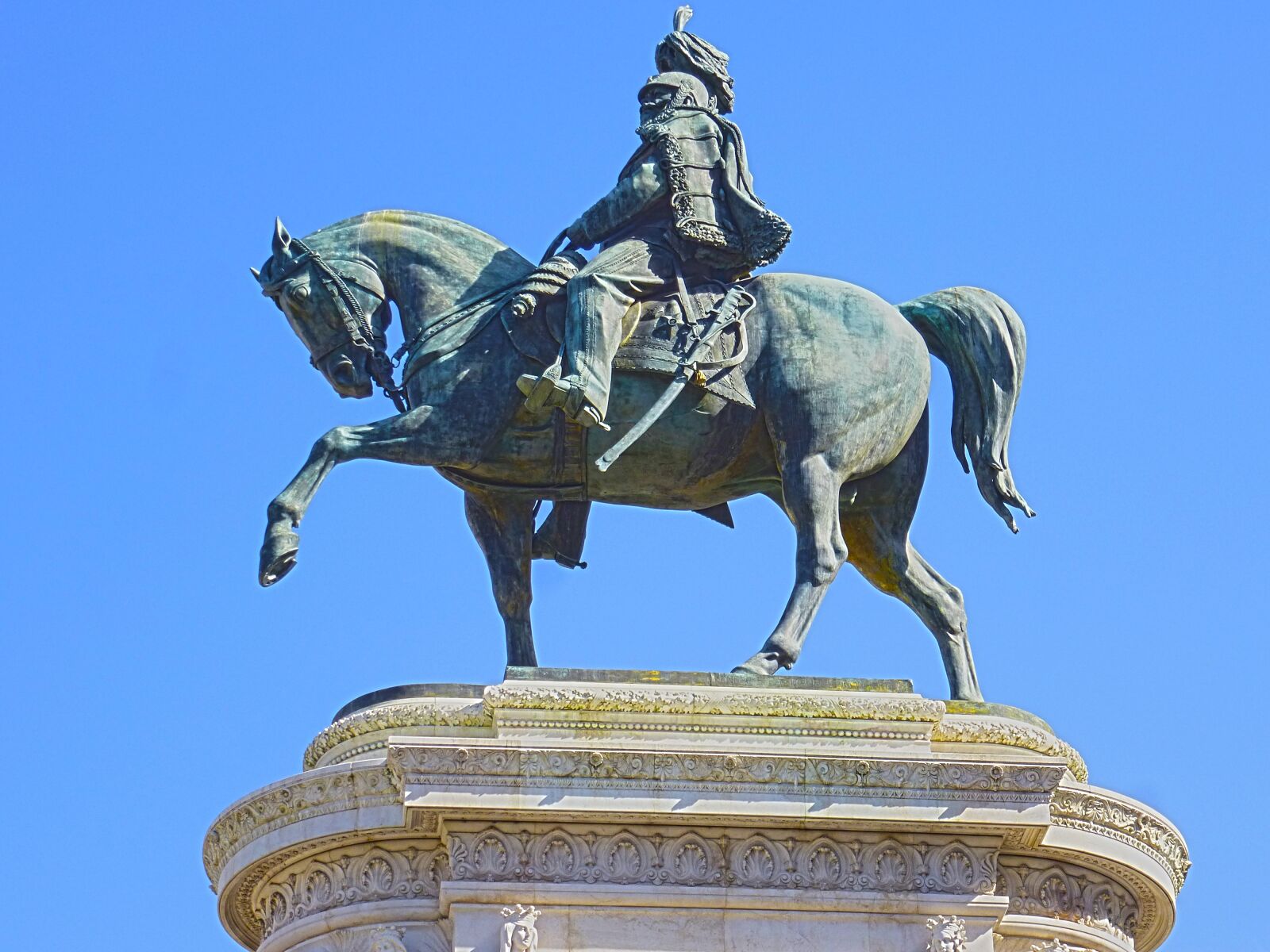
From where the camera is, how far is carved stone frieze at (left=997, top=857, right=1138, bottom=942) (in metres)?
19.5

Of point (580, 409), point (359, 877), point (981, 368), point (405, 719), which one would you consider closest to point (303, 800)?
point (359, 877)

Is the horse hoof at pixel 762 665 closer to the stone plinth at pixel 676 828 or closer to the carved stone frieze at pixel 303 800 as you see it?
the stone plinth at pixel 676 828

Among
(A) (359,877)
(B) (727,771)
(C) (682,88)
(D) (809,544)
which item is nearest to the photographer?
(B) (727,771)

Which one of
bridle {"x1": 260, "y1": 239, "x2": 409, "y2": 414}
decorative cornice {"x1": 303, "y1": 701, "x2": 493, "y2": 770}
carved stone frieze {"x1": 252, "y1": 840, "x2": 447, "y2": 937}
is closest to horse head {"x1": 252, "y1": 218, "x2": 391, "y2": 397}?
bridle {"x1": 260, "y1": 239, "x2": 409, "y2": 414}

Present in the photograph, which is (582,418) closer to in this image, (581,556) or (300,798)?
(581,556)

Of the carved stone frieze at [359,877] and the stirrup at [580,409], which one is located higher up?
the stirrup at [580,409]

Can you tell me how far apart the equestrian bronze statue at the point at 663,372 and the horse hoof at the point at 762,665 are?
18 mm

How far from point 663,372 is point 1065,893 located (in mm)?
4852

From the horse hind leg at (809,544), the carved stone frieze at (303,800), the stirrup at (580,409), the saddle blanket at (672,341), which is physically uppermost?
the saddle blanket at (672,341)

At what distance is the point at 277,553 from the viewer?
20.7 m

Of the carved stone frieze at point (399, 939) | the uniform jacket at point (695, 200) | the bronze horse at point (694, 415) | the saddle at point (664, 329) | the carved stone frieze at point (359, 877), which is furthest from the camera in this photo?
the uniform jacket at point (695, 200)

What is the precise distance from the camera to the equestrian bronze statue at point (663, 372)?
21.1m

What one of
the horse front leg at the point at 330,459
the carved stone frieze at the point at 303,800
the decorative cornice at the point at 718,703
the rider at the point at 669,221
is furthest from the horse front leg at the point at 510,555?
the carved stone frieze at the point at 303,800

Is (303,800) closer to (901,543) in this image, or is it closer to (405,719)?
(405,719)
